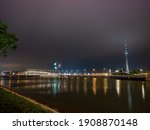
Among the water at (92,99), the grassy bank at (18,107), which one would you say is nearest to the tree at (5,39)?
the grassy bank at (18,107)

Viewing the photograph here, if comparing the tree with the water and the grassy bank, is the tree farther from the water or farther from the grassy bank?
the water

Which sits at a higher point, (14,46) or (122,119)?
(14,46)

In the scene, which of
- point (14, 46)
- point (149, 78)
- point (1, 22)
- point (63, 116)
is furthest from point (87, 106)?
point (149, 78)

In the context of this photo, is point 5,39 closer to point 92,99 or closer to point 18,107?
point 18,107

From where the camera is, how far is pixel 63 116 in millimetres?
7301

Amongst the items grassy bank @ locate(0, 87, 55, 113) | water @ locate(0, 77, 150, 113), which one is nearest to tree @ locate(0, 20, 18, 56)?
grassy bank @ locate(0, 87, 55, 113)

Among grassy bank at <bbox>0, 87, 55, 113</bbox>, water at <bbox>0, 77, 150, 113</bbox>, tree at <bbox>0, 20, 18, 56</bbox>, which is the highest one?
tree at <bbox>0, 20, 18, 56</bbox>

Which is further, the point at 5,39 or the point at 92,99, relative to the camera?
the point at 92,99

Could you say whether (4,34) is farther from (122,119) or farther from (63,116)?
(122,119)

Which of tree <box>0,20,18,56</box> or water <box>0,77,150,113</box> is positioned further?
water <box>0,77,150,113</box>

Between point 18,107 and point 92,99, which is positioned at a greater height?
point 18,107

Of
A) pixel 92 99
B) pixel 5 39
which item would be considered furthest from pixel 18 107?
pixel 92 99

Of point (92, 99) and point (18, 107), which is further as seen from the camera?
point (92, 99)

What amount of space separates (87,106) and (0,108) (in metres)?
9.93
